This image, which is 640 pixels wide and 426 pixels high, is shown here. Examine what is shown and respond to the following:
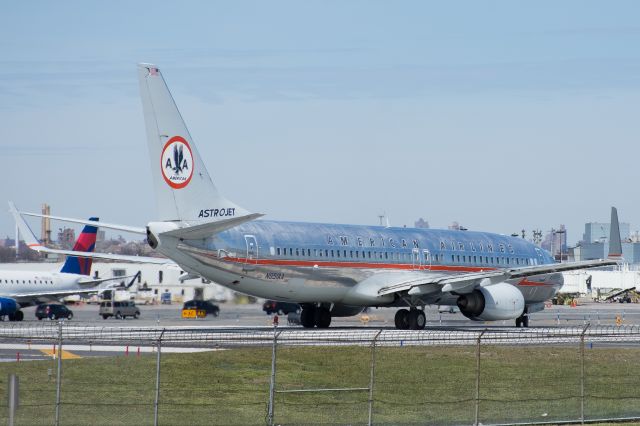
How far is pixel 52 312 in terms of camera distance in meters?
74.7

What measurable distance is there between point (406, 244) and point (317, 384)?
22.2 m

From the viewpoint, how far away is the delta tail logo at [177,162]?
41000 mm

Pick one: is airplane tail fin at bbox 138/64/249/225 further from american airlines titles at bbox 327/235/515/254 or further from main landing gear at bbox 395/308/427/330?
main landing gear at bbox 395/308/427/330

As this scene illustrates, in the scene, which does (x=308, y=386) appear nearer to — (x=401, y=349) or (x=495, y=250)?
(x=401, y=349)

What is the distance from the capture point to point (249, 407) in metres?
24.1

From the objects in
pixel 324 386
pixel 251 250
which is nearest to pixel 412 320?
pixel 251 250

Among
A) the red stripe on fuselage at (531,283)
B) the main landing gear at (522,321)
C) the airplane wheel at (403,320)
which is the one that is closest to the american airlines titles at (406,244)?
the red stripe on fuselage at (531,283)

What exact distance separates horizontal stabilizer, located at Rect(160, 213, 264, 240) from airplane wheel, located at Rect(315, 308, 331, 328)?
8.93 metres

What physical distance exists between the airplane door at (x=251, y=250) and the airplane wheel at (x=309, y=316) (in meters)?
6.49

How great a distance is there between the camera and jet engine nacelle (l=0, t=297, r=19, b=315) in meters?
71.1

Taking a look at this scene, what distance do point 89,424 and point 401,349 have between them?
1611 centimetres

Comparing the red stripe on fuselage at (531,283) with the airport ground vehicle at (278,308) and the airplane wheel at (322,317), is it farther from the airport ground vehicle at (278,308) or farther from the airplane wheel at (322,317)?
the airport ground vehicle at (278,308)

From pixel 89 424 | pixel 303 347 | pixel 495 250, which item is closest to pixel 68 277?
pixel 495 250

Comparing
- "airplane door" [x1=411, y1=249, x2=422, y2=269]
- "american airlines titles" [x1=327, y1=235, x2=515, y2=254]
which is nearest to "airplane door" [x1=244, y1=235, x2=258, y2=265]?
"american airlines titles" [x1=327, y1=235, x2=515, y2=254]
